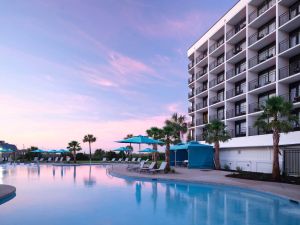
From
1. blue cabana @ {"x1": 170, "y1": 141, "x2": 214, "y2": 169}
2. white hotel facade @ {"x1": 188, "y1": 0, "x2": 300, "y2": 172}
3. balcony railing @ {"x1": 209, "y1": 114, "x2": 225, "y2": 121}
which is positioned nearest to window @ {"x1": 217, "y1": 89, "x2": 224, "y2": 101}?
white hotel facade @ {"x1": 188, "y1": 0, "x2": 300, "y2": 172}

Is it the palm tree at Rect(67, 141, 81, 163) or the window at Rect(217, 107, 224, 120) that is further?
the palm tree at Rect(67, 141, 81, 163)

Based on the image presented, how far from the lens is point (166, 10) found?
2270 centimetres

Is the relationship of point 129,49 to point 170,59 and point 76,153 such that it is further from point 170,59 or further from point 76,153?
point 76,153

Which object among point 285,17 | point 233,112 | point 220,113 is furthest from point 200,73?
point 285,17

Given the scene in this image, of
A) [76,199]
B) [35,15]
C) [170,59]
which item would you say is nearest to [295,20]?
[170,59]

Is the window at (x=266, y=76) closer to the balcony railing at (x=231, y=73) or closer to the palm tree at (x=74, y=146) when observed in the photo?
the balcony railing at (x=231, y=73)

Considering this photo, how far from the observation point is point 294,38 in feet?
76.5

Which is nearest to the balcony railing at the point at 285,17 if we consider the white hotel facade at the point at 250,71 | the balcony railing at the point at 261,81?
the white hotel facade at the point at 250,71

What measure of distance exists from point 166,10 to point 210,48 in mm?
15768

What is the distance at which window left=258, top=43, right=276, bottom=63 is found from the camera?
26.0m

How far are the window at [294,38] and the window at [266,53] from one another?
83.8 inches

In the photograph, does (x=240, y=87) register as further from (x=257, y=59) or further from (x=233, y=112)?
(x=257, y=59)

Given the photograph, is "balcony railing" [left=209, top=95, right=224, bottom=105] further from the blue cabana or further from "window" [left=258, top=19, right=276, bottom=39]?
"window" [left=258, top=19, right=276, bottom=39]

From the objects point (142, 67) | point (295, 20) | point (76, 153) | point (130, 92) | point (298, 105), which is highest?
point (295, 20)
